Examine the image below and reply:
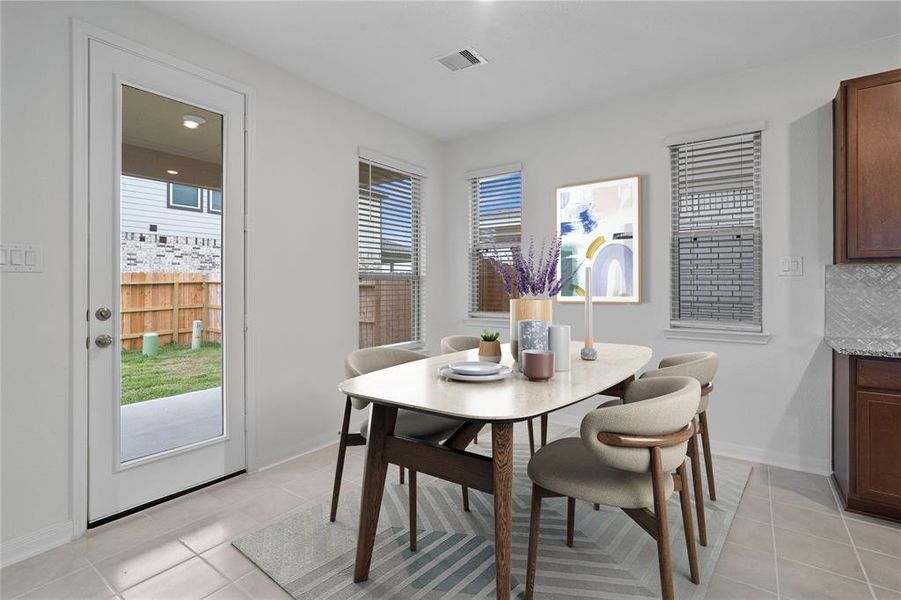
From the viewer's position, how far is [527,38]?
2.79 metres

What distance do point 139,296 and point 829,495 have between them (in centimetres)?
399

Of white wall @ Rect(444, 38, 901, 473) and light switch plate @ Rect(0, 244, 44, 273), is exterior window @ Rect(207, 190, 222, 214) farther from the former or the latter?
white wall @ Rect(444, 38, 901, 473)

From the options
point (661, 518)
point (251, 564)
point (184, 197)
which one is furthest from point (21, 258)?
point (661, 518)

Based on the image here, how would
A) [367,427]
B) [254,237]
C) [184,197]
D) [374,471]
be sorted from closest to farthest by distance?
[374,471], [367,427], [184,197], [254,237]

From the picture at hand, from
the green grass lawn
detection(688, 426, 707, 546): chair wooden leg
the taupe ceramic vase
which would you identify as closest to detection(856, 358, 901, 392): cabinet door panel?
detection(688, 426, 707, 546): chair wooden leg

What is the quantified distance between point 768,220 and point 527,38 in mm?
1994

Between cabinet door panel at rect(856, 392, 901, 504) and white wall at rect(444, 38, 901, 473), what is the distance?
0.62 metres

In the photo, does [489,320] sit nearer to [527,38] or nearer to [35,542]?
[527,38]

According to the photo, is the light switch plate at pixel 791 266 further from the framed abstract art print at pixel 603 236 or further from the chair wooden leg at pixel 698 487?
the chair wooden leg at pixel 698 487

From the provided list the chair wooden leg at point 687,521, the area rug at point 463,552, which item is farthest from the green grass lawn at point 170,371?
the chair wooden leg at point 687,521

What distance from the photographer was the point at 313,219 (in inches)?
134

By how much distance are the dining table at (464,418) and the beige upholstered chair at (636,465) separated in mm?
150

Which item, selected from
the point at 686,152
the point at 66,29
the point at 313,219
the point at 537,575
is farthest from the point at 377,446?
the point at 686,152

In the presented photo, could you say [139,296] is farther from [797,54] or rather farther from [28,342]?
[797,54]
